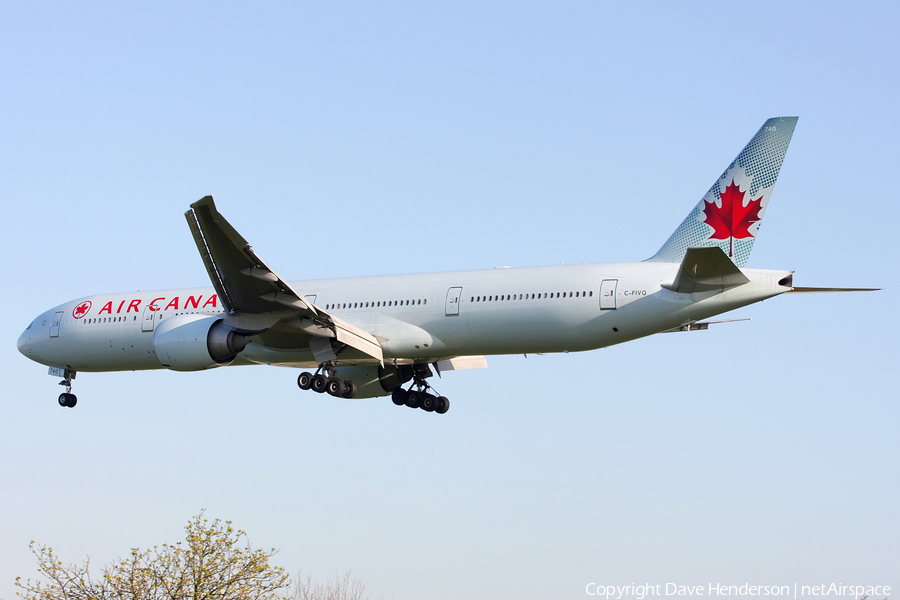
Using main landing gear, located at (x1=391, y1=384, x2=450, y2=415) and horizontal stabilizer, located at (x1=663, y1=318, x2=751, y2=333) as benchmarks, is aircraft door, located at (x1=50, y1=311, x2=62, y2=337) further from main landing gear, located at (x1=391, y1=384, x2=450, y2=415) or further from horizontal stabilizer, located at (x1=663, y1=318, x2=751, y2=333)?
horizontal stabilizer, located at (x1=663, y1=318, x2=751, y2=333)

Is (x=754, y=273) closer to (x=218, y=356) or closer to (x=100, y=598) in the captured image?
(x=218, y=356)

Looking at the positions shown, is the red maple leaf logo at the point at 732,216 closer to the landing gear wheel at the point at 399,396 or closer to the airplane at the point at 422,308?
the airplane at the point at 422,308

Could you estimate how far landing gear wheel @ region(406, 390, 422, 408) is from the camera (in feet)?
113

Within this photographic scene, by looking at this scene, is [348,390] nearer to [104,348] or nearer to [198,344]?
[198,344]

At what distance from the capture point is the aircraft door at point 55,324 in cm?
3462

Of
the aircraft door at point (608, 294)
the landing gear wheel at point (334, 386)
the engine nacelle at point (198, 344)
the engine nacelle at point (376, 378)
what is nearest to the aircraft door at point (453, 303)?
the aircraft door at point (608, 294)

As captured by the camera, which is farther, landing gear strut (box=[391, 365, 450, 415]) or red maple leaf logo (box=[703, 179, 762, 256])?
landing gear strut (box=[391, 365, 450, 415])

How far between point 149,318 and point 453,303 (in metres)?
9.17

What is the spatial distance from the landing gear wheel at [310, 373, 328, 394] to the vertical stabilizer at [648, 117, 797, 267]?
977cm

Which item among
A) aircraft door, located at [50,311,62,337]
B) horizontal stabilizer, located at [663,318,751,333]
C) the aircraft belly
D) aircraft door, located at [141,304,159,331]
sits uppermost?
aircraft door, located at [50,311,62,337]

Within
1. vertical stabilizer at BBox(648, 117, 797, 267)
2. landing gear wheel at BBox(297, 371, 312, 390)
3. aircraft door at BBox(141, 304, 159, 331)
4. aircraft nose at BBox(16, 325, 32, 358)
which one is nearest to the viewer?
vertical stabilizer at BBox(648, 117, 797, 267)

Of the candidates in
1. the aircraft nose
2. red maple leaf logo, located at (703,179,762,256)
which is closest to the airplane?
red maple leaf logo, located at (703,179,762,256)

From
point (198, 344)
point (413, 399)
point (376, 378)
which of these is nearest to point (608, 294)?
point (413, 399)

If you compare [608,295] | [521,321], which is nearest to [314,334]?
[521,321]
